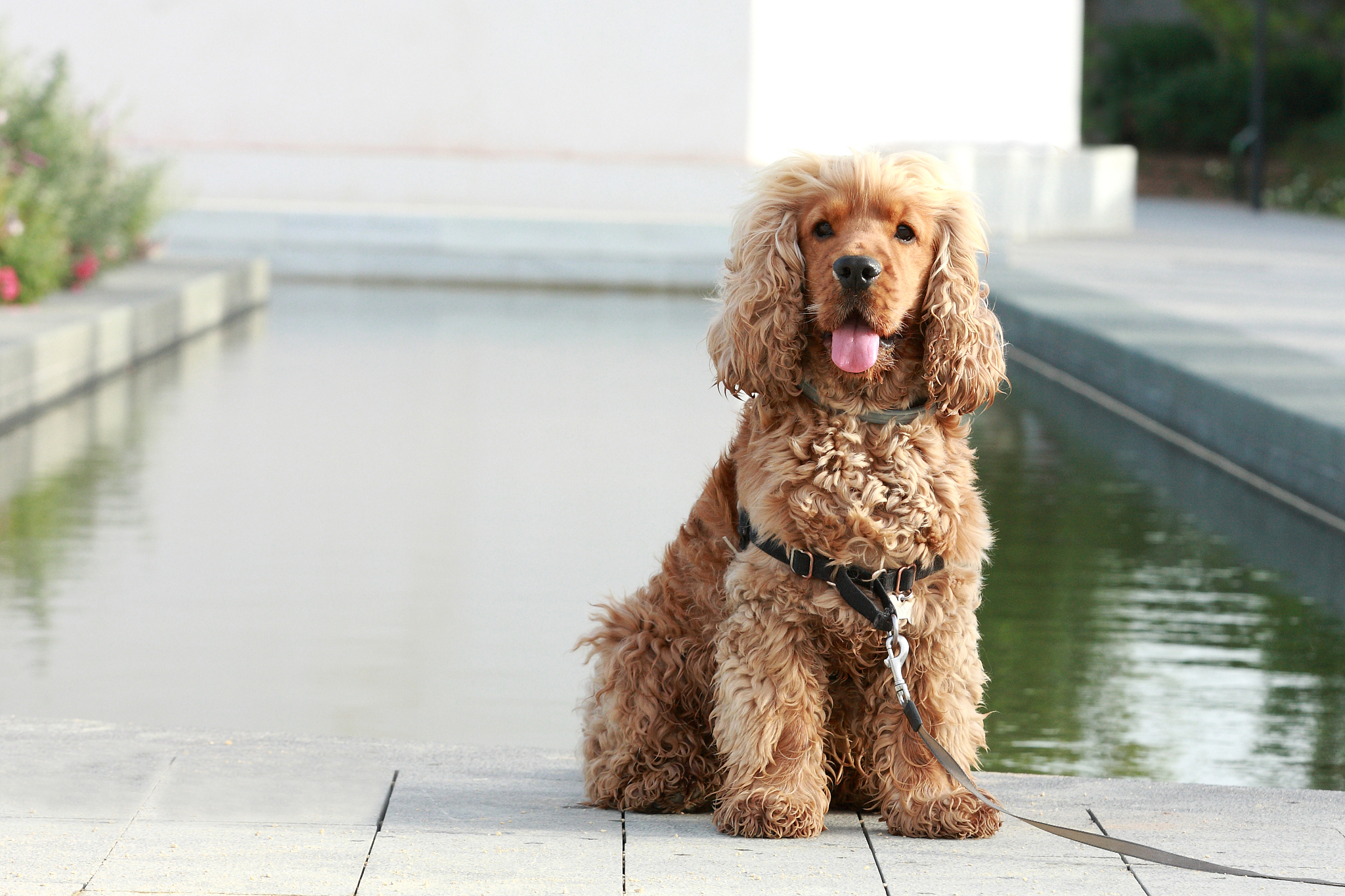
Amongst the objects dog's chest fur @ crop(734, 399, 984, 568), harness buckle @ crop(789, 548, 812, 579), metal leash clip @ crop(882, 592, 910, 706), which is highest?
dog's chest fur @ crop(734, 399, 984, 568)

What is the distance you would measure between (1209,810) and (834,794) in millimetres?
895

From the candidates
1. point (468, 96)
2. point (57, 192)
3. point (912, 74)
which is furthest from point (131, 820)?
point (912, 74)

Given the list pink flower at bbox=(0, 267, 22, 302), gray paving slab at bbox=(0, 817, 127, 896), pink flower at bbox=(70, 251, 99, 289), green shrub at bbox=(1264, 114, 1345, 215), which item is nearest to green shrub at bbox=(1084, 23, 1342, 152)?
green shrub at bbox=(1264, 114, 1345, 215)

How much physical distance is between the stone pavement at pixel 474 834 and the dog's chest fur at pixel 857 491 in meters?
0.64

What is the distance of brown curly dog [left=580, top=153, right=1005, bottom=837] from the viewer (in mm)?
3844

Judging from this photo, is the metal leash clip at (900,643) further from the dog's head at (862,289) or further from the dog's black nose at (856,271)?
the dog's black nose at (856,271)

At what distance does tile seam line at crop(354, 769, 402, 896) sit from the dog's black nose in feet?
4.93

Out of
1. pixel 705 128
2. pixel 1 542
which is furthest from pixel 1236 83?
pixel 1 542

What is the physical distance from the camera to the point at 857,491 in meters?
3.93

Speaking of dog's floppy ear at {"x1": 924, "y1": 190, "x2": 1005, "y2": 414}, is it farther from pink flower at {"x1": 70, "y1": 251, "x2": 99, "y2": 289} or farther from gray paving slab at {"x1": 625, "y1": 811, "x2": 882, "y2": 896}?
pink flower at {"x1": 70, "y1": 251, "x2": 99, "y2": 289}

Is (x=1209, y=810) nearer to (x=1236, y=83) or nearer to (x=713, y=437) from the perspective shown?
(x=713, y=437)

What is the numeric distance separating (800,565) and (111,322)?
10.2m

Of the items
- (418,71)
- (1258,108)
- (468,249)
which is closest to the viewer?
(468,249)

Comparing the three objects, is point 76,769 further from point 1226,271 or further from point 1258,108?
point 1258,108
